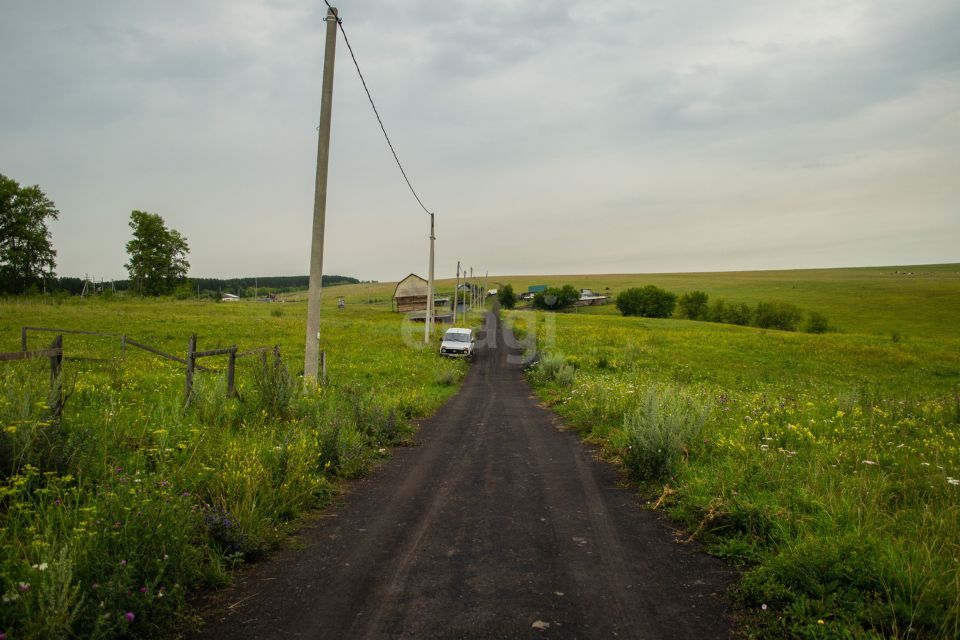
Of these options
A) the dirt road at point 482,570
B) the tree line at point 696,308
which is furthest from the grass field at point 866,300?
the dirt road at point 482,570

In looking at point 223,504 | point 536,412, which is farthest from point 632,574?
point 536,412

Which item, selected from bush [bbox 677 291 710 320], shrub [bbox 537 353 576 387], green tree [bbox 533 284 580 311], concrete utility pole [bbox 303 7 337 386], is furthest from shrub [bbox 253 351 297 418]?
green tree [bbox 533 284 580 311]

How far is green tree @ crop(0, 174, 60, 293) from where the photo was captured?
54.9m

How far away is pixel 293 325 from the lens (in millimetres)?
43250

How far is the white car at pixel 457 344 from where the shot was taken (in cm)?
3170

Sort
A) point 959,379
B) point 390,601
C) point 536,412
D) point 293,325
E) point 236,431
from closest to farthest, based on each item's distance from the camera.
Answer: point 390,601
point 236,431
point 536,412
point 959,379
point 293,325

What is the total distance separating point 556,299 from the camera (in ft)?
388

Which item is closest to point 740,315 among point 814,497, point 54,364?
point 814,497

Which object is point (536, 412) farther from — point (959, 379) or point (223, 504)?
point (959, 379)

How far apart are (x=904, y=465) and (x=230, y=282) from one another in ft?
696

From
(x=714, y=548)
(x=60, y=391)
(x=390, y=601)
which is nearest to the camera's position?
(x=390, y=601)

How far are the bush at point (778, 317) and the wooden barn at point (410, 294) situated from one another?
56.0 meters

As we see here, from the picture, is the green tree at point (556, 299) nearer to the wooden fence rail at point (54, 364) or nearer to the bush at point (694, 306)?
the bush at point (694, 306)

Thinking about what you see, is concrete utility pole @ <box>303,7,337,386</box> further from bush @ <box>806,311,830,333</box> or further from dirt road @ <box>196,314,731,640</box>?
bush @ <box>806,311,830,333</box>
